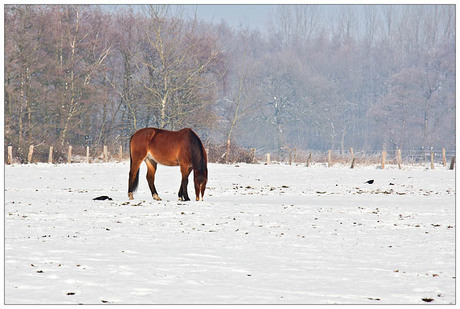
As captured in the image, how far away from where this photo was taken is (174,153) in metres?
18.6

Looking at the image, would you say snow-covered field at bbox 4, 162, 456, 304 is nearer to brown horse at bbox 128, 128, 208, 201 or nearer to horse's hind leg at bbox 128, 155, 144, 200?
horse's hind leg at bbox 128, 155, 144, 200

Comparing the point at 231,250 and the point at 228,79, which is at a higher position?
the point at 228,79

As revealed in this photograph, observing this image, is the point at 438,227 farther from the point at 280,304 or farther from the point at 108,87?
the point at 108,87

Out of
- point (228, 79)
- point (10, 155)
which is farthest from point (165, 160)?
point (228, 79)

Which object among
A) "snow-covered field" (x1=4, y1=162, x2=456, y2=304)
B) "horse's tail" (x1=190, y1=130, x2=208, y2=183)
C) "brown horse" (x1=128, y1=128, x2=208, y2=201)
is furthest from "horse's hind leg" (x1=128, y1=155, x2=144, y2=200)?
"horse's tail" (x1=190, y1=130, x2=208, y2=183)

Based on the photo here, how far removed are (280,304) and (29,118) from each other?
120ft

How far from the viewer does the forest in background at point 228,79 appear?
42.8m

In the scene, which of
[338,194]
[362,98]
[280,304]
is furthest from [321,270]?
[362,98]

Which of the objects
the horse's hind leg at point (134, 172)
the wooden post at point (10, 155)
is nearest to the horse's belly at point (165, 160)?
the horse's hind leg at point (134, 172)

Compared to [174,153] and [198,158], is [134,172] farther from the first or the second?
[198,158]

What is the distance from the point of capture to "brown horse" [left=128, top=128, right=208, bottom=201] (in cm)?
1844

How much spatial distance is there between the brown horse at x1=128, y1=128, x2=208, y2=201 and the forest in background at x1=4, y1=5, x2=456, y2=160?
70.7 feet

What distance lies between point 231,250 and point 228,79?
60.8m

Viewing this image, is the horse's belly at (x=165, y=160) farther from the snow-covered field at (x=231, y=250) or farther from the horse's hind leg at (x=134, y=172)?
the snow-covered field at (x=231, y=250)
